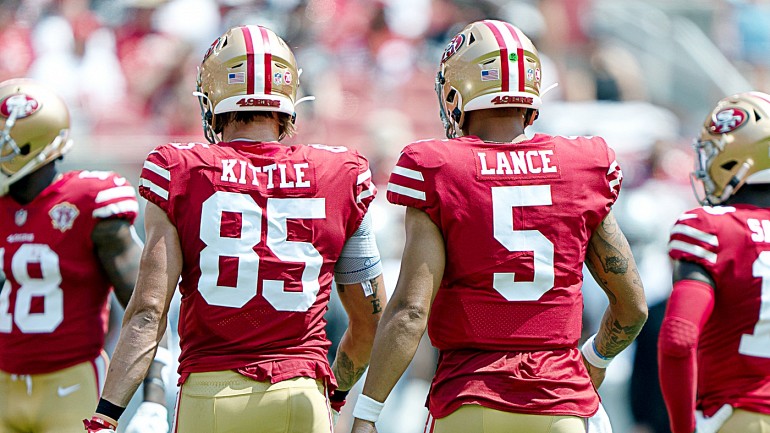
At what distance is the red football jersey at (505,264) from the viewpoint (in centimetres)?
349

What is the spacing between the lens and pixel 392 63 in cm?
1159

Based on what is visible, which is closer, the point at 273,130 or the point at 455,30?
the point at 273,130

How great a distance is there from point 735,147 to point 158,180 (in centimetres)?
205

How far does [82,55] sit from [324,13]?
2433mm

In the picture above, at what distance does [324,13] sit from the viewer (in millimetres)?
11852

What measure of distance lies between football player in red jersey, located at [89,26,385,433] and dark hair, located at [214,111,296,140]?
49mm

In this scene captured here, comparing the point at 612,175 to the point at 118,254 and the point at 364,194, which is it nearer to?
the point at 364,194

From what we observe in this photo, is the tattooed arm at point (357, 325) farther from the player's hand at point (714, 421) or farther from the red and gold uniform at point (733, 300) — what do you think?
the player's hand at point (714, 421)

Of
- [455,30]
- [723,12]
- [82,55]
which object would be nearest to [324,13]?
[455,30]

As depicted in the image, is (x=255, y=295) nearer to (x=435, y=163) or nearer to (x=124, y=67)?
(x=435, y=163)

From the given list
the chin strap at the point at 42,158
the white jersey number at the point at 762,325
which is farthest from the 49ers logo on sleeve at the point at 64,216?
the white jersey number at the point at 762,325

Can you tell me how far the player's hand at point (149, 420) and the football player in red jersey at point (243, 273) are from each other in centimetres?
36

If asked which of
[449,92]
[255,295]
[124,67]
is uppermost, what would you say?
[124,67]

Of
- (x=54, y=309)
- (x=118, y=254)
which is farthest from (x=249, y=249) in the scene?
(x=54, y=309)
